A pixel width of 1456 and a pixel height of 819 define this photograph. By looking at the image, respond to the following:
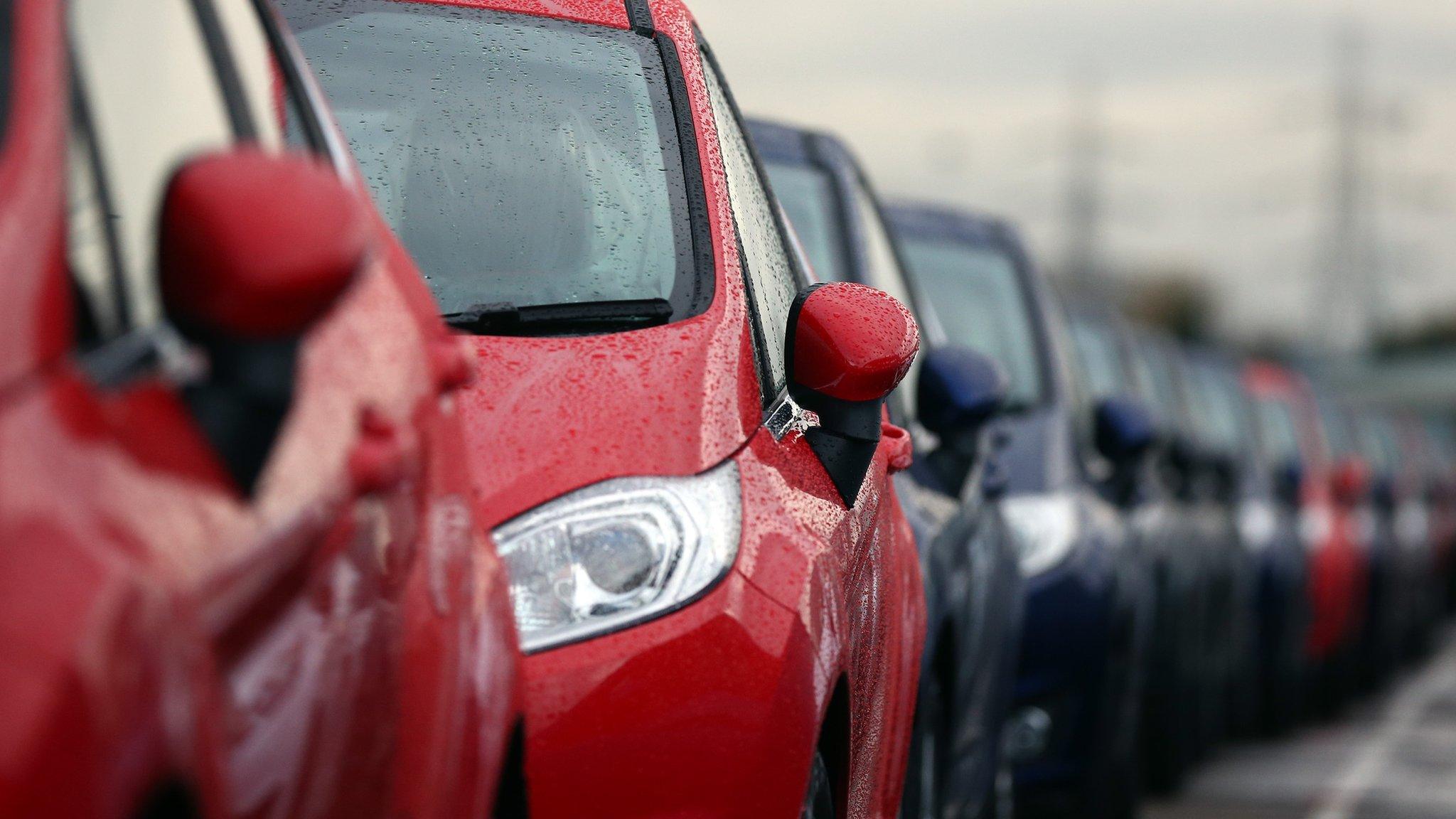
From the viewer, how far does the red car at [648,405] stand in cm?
378

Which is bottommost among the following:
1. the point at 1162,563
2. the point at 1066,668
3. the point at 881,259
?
the point at 1162,563

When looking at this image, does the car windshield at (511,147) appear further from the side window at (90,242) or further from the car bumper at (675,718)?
the side window at (90,242)

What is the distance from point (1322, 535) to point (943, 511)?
12.3 m

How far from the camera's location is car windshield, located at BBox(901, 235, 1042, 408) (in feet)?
30.9

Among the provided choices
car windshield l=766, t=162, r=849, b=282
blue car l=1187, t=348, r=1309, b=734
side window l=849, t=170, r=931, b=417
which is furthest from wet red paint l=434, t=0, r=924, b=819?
blue car l=1187, t=348, r=1309, b=734

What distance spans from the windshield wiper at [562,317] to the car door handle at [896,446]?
990 mm

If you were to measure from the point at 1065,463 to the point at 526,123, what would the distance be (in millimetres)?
4583

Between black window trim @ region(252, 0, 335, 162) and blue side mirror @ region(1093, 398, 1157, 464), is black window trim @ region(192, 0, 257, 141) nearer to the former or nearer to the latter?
black window trim @ region(252, 0, 335, 162)

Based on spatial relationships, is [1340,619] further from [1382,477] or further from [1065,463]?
[1065,463]

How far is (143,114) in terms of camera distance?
265 centimetres

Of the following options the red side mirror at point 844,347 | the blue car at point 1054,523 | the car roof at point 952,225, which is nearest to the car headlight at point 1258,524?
the blue car at point 1054,523

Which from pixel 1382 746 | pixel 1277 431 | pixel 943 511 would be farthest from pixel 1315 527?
pixel 943 511

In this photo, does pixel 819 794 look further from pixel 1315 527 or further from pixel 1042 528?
pixel 1315 527

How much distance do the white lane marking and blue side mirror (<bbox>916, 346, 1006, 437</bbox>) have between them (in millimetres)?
5064
